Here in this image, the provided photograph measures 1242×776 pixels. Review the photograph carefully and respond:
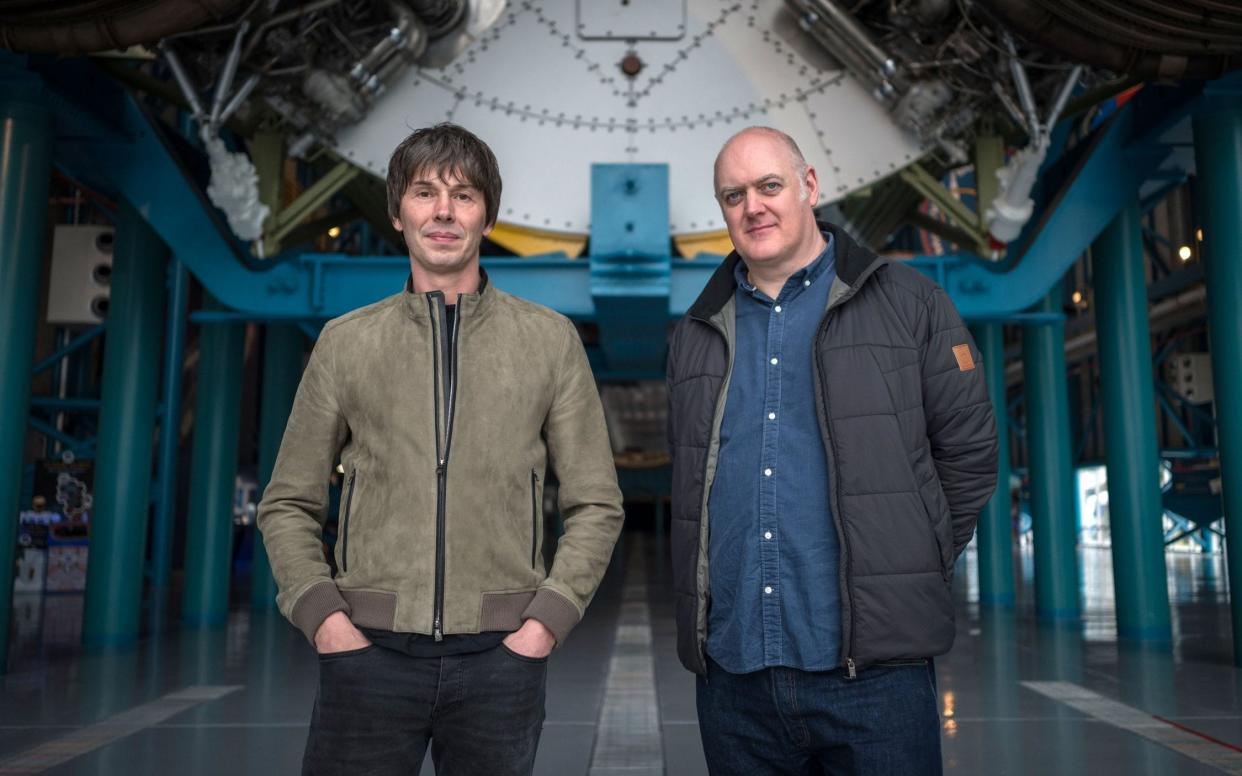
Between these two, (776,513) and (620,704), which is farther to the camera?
(620,704)

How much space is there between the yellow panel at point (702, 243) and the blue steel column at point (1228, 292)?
3454mm

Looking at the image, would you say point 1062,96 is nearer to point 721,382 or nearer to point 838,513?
point 721,382

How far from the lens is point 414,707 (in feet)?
6.54

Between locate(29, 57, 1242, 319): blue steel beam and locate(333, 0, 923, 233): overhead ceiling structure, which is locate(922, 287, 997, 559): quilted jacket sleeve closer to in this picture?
locate(29, 57, 1242, 319): blue steel beam

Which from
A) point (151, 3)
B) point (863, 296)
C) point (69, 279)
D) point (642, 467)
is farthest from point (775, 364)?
point (642, 467)

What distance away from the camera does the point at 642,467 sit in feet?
110

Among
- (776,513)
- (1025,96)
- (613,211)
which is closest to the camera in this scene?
(776,513)

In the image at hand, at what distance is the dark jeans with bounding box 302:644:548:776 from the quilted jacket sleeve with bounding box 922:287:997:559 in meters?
1.03

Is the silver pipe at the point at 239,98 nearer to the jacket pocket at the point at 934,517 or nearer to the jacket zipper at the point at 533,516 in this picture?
the jacket zipper at the point at 533,516

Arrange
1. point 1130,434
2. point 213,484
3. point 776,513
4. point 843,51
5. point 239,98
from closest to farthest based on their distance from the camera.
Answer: point 776,513 → point 239,98 → point 843,51 → point 1130,434 → point 213,484

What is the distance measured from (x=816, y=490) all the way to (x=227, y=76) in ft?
17.3

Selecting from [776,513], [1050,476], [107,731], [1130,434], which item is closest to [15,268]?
[107,731]

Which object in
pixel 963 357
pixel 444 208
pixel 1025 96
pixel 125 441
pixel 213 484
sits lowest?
pixel 963 357

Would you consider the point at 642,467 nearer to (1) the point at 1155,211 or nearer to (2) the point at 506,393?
(1) the point at 1155,211
